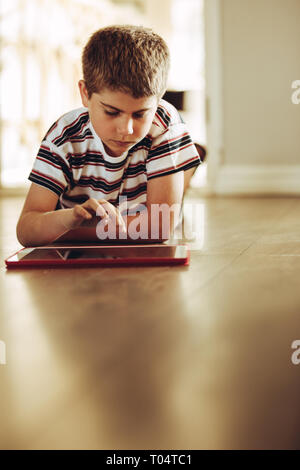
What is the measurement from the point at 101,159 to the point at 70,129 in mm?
84

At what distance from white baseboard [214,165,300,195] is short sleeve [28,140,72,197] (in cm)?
163

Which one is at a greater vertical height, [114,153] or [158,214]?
[114,153]

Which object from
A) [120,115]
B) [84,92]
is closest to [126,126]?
[120,115]

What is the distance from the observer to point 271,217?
1.81 metres

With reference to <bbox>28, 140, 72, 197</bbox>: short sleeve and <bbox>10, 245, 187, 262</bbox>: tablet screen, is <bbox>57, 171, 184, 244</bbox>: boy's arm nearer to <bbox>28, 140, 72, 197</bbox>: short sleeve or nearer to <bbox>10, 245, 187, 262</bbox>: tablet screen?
<bbox>10, 245, 187, 262</bbox>: tablet screen

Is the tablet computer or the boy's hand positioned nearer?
the boy's hand

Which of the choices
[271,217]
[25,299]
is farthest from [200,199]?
[25,299]

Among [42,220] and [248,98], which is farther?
[248,98]

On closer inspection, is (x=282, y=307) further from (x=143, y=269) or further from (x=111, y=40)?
(x=111, y=40)

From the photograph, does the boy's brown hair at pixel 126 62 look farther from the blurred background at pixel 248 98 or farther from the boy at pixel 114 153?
the blurred background at pixel 248 98

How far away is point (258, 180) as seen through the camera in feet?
8.73

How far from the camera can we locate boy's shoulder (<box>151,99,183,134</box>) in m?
1.16

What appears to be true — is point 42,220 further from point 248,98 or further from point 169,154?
point 248,98

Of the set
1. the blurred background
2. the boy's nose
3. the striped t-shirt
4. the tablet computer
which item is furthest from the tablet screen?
the blurred background
